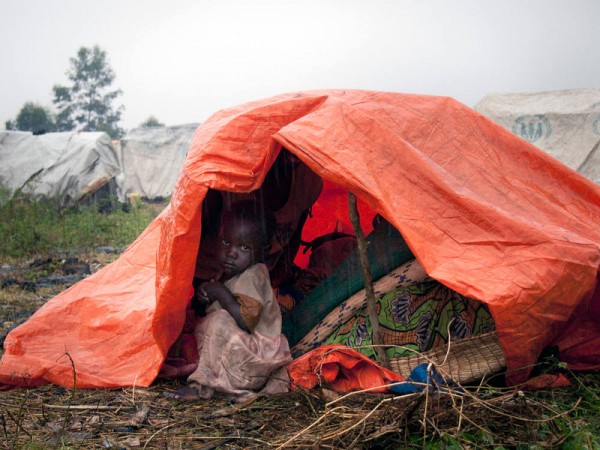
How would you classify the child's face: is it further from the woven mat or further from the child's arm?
the woven mat

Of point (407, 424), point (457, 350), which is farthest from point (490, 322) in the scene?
point (407, 424)

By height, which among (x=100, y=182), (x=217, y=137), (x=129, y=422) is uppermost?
(x=217, y=137)

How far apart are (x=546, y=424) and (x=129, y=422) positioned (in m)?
1.72

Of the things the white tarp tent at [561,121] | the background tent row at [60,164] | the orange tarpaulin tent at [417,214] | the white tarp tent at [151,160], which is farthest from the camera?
the white tarp tent at [151,160]

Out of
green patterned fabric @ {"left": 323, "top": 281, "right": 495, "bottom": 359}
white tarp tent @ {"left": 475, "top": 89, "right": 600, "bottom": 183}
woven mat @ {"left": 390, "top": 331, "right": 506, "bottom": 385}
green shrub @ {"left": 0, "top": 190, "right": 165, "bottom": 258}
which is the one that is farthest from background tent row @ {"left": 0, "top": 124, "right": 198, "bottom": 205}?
woven mat @ {"left": 390, "top": 331, "right": 506, "bottom": 385}

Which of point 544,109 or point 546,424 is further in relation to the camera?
point 544,109

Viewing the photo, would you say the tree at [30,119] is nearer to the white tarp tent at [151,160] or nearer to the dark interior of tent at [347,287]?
the white tarp tent at [151,160]

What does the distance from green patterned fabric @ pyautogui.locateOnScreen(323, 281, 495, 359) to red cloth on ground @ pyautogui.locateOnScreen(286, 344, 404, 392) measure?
0.11 meters

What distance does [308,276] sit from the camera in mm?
3633

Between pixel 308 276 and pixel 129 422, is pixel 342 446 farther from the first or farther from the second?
pixel 308 276

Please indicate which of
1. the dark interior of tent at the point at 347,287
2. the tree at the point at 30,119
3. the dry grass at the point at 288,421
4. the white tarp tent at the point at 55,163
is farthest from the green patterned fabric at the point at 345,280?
the tree at the point at 30,119

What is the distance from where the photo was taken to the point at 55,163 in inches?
515

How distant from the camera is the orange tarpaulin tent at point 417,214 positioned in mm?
2338

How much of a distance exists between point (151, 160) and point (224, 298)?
47.4ft
